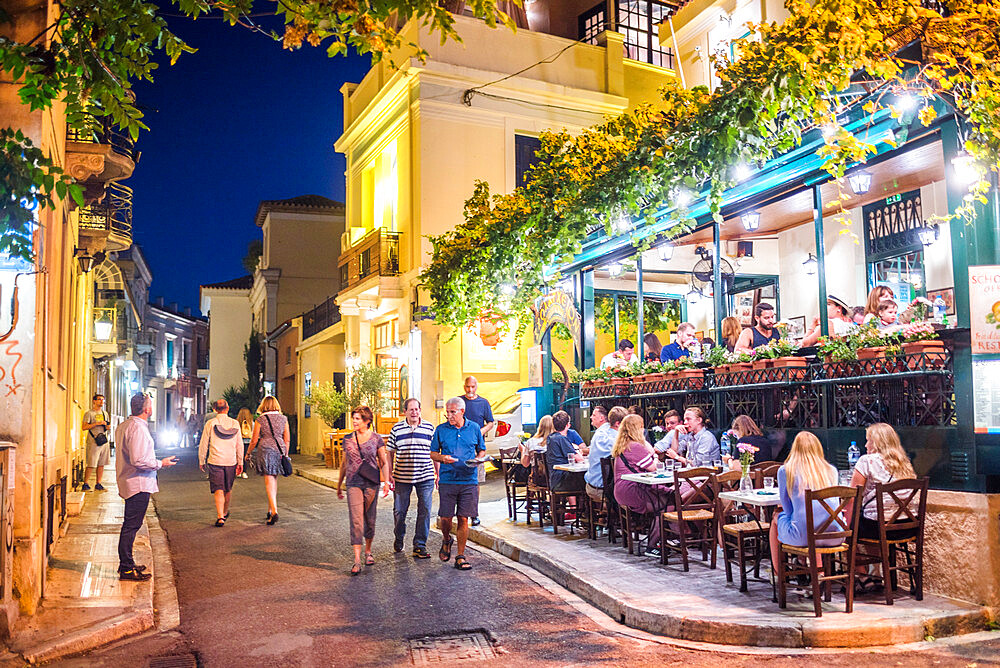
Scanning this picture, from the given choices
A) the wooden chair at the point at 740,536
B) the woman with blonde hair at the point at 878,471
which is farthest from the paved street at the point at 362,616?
the wooden chair at the point at 740,536

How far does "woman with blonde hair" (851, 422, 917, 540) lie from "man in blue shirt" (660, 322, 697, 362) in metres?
5.34

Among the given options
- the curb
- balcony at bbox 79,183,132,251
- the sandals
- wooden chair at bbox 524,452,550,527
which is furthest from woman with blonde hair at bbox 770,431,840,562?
balcony at bbox 79,183,132,251

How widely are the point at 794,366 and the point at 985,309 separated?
7.92ft

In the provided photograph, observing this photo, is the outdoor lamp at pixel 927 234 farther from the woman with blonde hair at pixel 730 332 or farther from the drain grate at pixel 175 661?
the drain grate at pixel 175 661

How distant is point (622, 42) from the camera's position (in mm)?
24234

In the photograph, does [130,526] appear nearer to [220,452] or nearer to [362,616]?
[362,616]

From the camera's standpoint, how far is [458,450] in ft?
30.5

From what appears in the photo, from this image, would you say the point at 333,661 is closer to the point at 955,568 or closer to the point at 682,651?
the point at 682,651

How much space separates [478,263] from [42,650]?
1020cm

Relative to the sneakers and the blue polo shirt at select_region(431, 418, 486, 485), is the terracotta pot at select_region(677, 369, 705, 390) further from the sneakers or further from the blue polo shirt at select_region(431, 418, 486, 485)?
the sneakers

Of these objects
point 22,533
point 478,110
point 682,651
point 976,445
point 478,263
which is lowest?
point 682,651

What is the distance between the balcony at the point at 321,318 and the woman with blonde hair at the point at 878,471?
857 inches

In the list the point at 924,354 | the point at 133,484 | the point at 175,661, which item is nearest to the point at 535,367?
the point at 133,484

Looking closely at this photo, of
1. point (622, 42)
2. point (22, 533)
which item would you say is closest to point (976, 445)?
point (22, 533)
